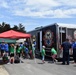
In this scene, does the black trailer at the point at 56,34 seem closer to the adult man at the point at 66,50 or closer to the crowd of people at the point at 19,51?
the adult man at the point at 66,50

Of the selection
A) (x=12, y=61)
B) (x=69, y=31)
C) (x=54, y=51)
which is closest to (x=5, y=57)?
(x=12, y=61)

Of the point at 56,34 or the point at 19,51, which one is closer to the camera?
the point at 56,34

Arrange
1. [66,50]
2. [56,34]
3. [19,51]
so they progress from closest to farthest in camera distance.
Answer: [66,50], [56,34], [19,51]

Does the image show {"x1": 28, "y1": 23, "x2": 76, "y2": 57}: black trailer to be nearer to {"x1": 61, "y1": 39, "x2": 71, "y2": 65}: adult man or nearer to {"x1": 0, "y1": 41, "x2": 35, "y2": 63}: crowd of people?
{"x1": 61, "y1": 39, "x2": 71, "y2": 65}: adult man

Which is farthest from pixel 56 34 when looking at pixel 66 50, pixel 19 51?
pixel 19 51

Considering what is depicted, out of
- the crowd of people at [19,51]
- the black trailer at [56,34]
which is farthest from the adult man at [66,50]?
the crowd of people at [19,51]

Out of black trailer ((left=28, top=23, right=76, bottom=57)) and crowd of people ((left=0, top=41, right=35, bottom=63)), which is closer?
black trailer ((left=28, top=23, right=76, bottom=57))

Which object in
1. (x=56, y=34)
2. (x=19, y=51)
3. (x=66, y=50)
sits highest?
(x=56, y=34)

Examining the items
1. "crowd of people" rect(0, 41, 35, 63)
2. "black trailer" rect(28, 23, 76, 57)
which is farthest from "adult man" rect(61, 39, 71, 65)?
"crowd of people" rect(0, 41, 35, 63)

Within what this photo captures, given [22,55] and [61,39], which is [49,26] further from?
[22,55]

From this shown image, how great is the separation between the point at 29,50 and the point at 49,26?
12.0ft

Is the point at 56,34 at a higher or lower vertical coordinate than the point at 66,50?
higher

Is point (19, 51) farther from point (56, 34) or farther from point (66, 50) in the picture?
point (66, 50)

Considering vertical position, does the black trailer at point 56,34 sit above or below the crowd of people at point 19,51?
above
